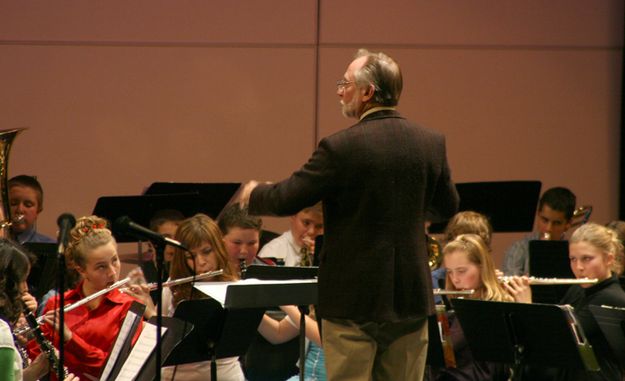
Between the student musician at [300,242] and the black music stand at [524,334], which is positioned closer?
the black music stand at [524,334]

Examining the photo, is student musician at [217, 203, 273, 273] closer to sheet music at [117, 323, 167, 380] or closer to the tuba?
the tuba

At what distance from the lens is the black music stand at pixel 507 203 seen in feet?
19.3

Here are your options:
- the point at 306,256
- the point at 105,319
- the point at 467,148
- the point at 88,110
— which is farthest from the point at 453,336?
the point at 88,110

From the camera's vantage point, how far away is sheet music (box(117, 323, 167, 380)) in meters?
3.38

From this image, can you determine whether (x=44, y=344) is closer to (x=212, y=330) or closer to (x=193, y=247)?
(x=212, y=330)

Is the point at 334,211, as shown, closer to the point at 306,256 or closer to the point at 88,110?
the point at 306,256

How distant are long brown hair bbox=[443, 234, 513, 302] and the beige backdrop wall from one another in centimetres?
252

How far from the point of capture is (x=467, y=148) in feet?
24.0

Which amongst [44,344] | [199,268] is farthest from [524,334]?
[44,344]

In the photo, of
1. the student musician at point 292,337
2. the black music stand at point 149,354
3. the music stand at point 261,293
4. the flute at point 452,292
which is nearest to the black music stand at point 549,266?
the flute at point 452,292

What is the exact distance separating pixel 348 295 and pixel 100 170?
442 cm

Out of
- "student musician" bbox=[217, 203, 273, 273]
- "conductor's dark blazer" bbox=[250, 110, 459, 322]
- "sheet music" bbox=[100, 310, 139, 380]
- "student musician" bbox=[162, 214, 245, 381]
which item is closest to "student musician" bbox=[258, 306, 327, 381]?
"student musician" bbox=[162, 214, 245, 381]

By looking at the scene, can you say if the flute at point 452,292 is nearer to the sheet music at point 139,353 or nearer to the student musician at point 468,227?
the student musician at point 468,227

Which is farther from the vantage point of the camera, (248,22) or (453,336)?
(248,22)
